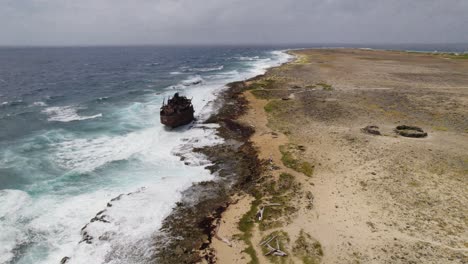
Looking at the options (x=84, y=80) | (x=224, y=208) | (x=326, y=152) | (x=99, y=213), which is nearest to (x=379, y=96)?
(x=326, y=152)

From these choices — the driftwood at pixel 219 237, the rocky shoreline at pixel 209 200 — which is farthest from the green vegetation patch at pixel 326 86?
the driftwood at pixel 219 237

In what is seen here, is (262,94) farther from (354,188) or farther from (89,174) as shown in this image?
(89,174)

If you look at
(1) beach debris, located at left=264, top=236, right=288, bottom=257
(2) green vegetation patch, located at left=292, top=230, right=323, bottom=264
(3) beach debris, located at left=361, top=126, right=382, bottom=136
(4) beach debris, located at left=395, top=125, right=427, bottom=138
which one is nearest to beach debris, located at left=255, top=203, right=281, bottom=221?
(1) beach debris, located at left=264, top=236, right=288, bottom=257

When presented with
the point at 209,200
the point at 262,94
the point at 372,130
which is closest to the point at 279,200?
the point at 209,200

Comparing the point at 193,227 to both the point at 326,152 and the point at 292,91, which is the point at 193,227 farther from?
the point at 292,91

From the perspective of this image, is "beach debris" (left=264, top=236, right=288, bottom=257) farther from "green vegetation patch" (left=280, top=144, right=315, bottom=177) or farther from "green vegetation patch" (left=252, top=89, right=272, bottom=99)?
"green vegetation patch" (left=252, top=89, right=272, bottom=99)
